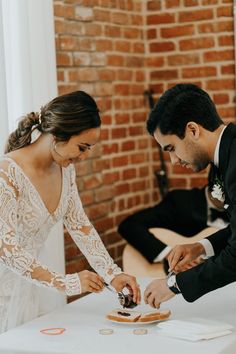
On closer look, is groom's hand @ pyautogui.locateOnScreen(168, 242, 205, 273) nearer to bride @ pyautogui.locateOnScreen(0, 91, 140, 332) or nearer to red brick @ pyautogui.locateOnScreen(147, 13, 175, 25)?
bride @ pyautogui.locateOnScreen(0, 91, 140, 332)

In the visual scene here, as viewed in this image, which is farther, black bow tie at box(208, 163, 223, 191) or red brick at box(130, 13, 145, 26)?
red brick at box(130, 13, 145, 26)

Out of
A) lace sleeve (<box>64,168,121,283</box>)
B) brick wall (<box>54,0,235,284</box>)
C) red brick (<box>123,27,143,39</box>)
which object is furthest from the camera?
red brick (<box>123,27,143,39</box>)

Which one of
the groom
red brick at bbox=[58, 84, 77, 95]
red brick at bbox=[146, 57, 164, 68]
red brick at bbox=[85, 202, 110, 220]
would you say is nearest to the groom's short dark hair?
the groom

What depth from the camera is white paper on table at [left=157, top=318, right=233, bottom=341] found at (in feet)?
8.04

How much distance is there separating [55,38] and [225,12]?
3.90 feet

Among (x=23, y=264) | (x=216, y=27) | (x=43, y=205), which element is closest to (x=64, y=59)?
(x=216, y=27)

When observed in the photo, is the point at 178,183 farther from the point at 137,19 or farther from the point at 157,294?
the point at 157,294

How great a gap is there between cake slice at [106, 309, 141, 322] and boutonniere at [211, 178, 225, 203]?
498 mm

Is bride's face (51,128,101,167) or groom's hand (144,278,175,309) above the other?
bride's face (51,128,101,167)

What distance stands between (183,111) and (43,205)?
2.29 ft

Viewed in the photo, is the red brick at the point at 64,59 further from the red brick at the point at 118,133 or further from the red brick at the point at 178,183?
the red brick at the point at 178,183

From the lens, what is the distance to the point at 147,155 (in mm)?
5227

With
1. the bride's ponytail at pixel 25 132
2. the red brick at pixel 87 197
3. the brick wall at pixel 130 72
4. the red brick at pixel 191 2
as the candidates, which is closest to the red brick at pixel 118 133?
the brick wall at pixel 130 72

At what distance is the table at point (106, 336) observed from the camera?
2.38m
